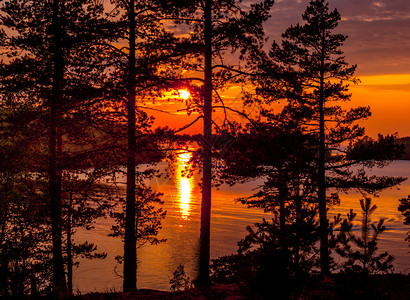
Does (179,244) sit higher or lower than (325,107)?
lower

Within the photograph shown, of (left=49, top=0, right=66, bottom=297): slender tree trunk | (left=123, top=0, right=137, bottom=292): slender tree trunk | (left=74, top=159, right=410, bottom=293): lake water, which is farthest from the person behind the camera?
(left=74, top=159, right=410, bottom=293): lake water

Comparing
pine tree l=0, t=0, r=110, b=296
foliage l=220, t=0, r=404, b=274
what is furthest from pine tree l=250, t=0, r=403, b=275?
pine tree l=0, t=0, r=110, b=296

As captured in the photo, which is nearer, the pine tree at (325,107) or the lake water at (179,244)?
the pine tree at (325,107)

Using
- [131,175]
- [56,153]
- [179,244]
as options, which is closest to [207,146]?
[131,175]

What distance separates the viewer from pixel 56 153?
15578 millimetres

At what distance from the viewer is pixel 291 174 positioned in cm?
2025

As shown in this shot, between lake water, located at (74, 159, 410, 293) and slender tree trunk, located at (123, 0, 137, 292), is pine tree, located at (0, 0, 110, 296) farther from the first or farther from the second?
lake water, located at (74, 159, 410, 293)

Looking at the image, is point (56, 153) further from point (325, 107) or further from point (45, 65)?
point (325, 107)

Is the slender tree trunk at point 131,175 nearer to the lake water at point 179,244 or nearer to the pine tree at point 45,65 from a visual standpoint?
the pine tree at point 45,65

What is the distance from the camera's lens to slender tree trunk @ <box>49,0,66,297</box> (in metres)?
14.0

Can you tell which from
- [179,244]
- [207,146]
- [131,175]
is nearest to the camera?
[207,146]

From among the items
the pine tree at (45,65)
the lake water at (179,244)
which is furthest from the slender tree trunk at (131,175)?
the lake water at (179,244)

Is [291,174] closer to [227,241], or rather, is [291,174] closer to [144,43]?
[144,43]

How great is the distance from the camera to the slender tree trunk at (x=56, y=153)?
45.8 ft
